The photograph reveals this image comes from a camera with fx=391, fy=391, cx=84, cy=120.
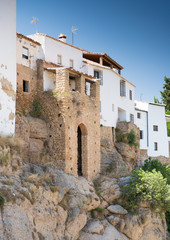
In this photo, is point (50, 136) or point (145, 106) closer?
A: point (50, 136)

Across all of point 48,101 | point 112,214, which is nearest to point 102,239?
point 112,214

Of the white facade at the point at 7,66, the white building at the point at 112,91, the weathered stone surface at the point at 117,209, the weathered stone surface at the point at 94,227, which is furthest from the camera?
the white building at the point at 112,91

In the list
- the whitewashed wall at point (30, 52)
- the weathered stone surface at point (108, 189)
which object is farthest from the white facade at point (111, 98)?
the weathered stone surface at point (108, 189)

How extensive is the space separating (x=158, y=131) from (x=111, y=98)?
10.2 meters

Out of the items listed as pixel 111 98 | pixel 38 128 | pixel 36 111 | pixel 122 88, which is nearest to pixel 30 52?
pixel 36 111

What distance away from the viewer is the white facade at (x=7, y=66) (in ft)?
69.7

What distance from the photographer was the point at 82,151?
28.2 metres

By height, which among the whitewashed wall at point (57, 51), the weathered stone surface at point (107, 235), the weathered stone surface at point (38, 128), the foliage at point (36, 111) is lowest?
the weathered stone surface at point (107, 235)

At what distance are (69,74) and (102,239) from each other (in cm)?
1168

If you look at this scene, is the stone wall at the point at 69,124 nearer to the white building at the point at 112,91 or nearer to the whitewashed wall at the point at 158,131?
the white building at the point at 112,91

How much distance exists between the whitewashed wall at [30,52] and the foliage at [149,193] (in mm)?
11177

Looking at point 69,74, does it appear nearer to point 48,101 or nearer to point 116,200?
point 48,101

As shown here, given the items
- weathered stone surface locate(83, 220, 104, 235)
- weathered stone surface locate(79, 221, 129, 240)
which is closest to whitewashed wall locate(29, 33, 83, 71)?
weathered stone surface locate(83, 220, 104, 235)

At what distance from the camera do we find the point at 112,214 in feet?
87.2
